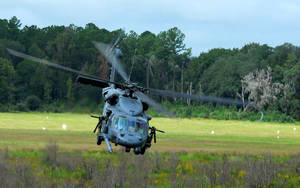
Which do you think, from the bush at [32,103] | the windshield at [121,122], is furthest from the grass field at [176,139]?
the bush at [32,103]

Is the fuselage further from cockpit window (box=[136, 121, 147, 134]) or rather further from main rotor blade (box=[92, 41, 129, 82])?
main rotor blade (box=[92, 41, 129, 82])

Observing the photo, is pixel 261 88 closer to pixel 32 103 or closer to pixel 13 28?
pixel 32 103

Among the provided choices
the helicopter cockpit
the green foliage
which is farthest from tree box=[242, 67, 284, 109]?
the helicopter cockpit

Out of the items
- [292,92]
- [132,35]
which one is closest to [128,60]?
[132,35]

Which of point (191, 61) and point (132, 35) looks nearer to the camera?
point (191, 61)

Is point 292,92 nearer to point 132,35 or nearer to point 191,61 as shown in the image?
point 191,61

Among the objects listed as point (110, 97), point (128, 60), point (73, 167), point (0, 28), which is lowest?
point (73, 167)

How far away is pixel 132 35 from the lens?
143 m

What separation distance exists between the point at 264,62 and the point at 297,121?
75.9 feet

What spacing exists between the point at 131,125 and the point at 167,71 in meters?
111

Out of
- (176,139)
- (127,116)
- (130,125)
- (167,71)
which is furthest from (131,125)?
(167,71)

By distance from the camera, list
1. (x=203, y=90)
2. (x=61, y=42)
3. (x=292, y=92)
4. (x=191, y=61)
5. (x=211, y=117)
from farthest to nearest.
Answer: (x=191, y=61)
(x=203, y=90)
(x=61, y=42)
(x=292, y=92)
(x=211, y=117)

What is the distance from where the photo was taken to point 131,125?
19891 millimetres

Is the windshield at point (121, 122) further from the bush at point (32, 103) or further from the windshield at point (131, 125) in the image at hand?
the bush at point (32, 103)
